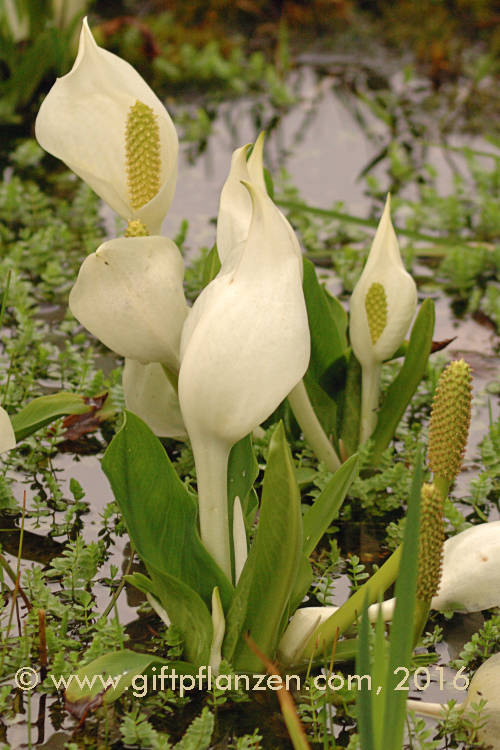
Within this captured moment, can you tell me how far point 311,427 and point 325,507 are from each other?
0.31 meters

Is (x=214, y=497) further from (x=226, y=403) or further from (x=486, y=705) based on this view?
(x=486, y=705)

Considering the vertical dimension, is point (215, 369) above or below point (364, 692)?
above

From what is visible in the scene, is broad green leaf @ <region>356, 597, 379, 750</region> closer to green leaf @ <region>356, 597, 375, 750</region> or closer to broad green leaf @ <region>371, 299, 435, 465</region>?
green leaf @ <region>356, 597, 375, 750</region>

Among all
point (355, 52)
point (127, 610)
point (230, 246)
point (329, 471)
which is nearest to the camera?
point (230, 246)

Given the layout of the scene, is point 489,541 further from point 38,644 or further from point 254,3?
point 254,3

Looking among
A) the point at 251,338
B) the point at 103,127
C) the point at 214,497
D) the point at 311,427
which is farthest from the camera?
the point at 311,427

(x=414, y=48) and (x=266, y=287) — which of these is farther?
(x=414, y=48)

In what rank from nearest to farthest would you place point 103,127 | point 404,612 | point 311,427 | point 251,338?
point 404,612, point 251,338, point 103,127, point 311,427

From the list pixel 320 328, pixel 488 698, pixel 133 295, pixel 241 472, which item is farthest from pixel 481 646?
pixel 133 295

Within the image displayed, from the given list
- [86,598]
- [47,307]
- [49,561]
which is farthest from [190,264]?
[86,598]

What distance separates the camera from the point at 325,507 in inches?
43.1

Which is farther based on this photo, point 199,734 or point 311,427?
point 311,427

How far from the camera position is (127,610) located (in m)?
1.21

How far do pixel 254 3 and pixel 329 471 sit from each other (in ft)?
9.47
